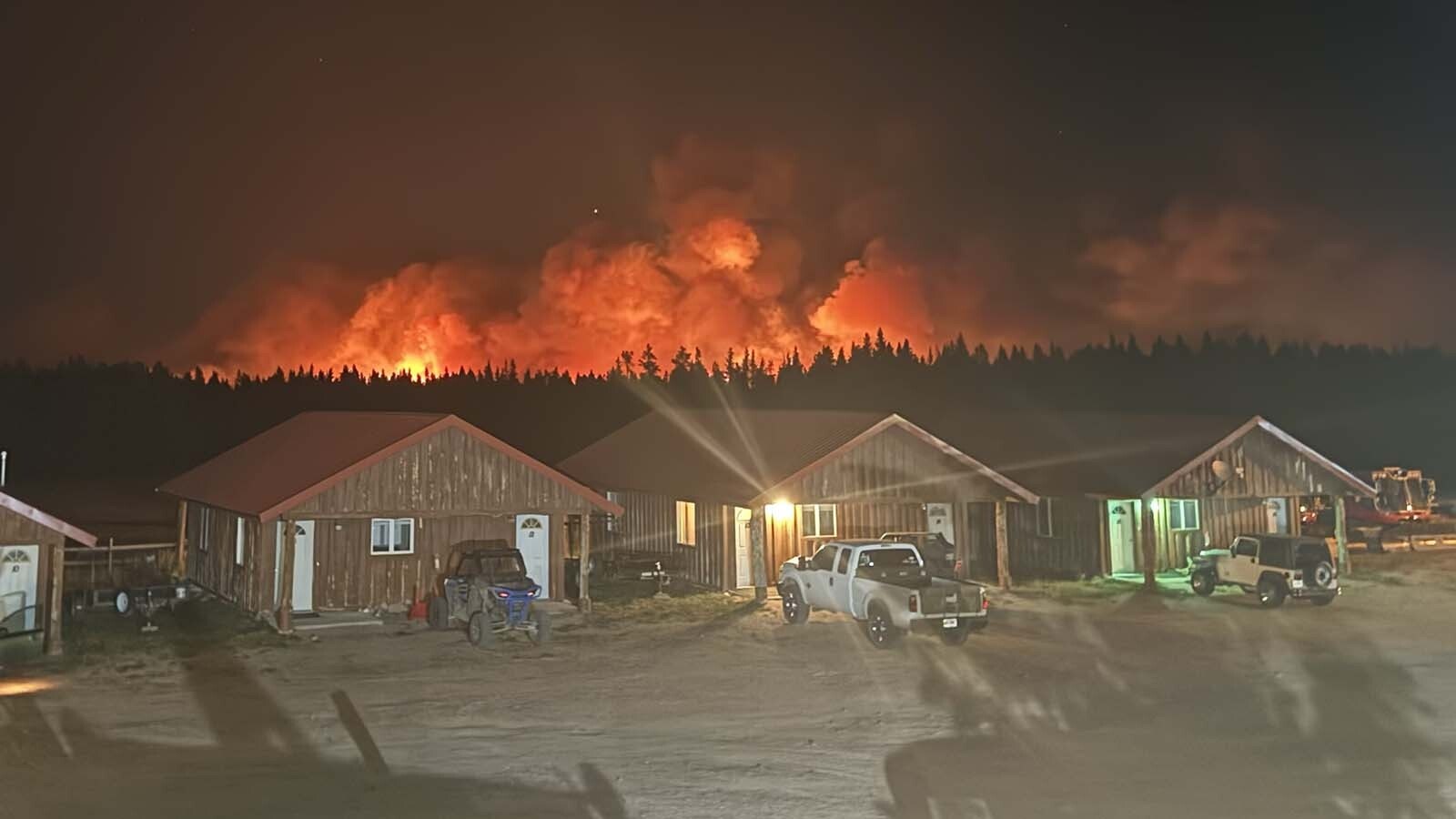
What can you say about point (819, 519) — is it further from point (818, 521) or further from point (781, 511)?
point (781, 511)

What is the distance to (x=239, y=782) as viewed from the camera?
12.0 metres

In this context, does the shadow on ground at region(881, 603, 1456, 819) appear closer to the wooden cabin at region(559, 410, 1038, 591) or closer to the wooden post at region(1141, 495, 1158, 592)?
the wooden post at region(1141, 495, 1158, 592)

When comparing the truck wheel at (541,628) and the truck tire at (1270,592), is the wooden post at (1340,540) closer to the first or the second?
the truck tire at (1270,592)

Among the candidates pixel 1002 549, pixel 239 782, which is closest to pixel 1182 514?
pixel 1002 549

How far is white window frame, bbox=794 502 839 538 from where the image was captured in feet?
106

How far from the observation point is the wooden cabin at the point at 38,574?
2069 cm

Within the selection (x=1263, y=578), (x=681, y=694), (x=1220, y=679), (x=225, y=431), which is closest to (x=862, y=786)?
(x=681, y=694)

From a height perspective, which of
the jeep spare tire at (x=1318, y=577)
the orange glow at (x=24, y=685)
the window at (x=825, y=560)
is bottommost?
the orange glow at (x=24, y=685)

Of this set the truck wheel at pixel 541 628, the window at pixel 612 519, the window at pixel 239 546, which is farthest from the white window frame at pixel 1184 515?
the window at pixel 239 546

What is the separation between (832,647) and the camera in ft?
71.7

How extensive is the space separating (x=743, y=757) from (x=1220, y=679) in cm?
945

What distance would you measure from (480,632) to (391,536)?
22.2ft

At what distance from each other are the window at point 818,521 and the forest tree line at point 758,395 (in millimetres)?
70197

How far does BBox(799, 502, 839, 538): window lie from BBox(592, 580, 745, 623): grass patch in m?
3.12
